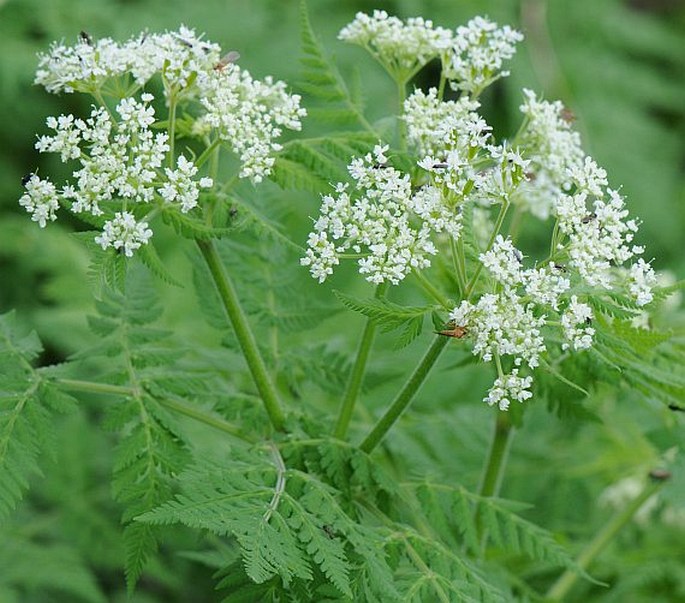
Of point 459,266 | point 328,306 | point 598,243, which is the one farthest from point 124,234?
point 598,243

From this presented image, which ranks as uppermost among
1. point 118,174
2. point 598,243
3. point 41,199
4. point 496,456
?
point 598,243

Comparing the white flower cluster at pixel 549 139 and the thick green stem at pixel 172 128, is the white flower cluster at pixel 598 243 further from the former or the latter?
the thick green stem at pixel 172 128

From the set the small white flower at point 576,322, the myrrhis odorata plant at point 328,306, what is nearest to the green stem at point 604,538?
the myrrhis odorata plant at point 328,306

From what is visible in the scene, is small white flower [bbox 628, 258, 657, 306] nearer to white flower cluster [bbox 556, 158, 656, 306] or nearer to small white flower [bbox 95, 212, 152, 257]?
white flower cluster [bbox 556, 158, 656, 306]

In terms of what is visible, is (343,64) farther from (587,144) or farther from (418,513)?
(418,513)

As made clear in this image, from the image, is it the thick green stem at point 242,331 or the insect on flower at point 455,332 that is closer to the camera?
the insect on flower at point 455,332

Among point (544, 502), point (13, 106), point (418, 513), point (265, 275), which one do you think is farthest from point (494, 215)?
point (13, 106)

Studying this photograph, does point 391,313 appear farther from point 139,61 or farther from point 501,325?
point 139,61
